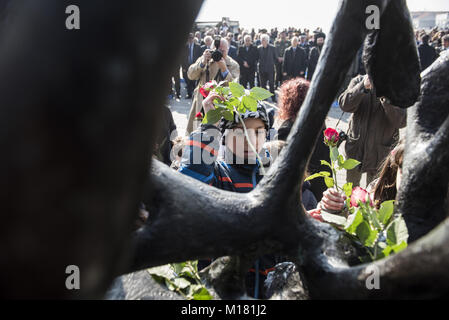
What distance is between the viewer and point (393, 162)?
204 cm

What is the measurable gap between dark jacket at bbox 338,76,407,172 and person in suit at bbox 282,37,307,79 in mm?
8684

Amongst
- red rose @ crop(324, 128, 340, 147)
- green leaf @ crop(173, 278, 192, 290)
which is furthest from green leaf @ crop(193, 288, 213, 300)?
red rose @ crop(324, 128, 340, 147)

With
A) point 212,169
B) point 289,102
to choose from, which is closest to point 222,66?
point 289,102

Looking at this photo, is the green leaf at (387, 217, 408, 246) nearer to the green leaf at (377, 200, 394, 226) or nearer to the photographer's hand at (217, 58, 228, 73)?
the green leaf at (377, 200, 394, 226)

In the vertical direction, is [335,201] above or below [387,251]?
below

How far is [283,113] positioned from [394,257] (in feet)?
9.05

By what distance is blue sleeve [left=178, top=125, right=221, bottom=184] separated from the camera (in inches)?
86.9

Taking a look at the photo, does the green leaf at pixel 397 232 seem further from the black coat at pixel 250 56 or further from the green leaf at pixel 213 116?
the black coat at pixel 250 56

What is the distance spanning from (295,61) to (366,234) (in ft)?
39.3

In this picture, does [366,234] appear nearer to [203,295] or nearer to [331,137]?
[203,295]

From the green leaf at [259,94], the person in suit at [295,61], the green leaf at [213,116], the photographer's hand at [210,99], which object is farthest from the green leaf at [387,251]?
the person in suit at [295,61]

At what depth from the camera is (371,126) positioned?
158 inches
